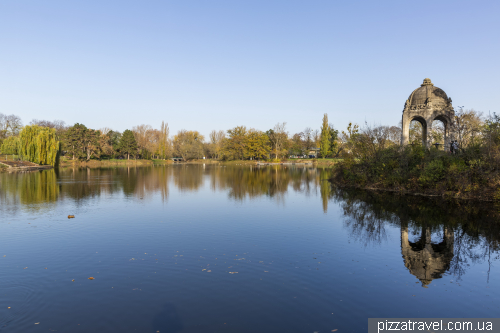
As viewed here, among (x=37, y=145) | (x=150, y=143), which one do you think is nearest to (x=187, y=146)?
(x=150, y=143)

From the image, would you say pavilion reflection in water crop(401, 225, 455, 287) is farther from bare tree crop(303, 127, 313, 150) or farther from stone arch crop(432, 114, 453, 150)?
bare tree crop(303, 127, 313, 150)

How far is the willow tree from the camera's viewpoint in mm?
58634

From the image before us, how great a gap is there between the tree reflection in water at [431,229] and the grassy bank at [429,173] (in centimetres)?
205

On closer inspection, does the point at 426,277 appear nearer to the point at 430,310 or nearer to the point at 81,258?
the point at 430,310

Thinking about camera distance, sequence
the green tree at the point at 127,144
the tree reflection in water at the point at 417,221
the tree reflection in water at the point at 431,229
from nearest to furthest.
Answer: the tree reflection in water at the point at 431,229 → the tree reflection in water at the point at 417,221 → the green tree at the point at 127,144

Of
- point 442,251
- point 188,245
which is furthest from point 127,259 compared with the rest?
point 442,251

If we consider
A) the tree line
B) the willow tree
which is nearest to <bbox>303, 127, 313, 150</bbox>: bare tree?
the tree line

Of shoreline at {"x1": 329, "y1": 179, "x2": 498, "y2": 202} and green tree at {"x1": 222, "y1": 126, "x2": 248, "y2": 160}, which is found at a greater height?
green tree at {"x1": 222, "y1": 126, "x2": 248, "y2": 160}

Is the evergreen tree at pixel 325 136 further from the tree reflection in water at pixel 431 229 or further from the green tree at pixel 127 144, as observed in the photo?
the tree reflection in water at pixel 431 229

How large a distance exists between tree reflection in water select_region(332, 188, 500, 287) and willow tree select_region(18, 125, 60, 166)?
58.7 meters

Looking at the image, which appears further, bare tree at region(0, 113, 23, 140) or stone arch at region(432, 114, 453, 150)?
bare tree at region(0, 113, 23, 140)

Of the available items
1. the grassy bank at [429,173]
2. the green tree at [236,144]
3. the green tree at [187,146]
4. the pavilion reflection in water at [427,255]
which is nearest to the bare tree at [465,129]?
the grassy bank at [429,173]

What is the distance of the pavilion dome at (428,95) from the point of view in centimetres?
3120

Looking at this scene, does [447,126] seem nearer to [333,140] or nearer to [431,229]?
[431,229]
